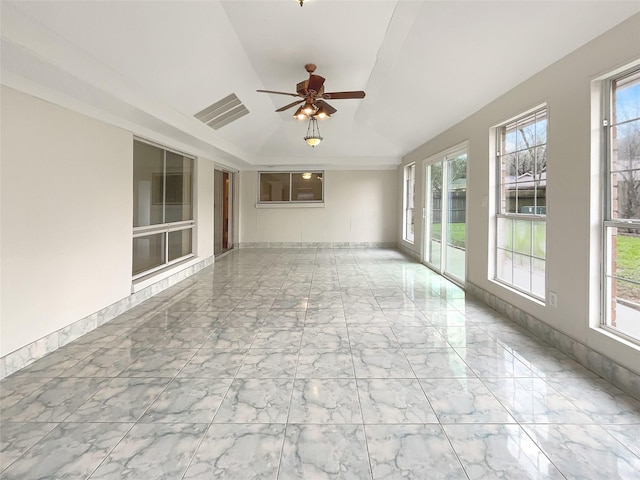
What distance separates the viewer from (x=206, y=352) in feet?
9.25

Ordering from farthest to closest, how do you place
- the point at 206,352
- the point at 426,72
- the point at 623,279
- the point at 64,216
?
the point at 426,72, the point at 64,216, the point at 206,352, the point at 623,279

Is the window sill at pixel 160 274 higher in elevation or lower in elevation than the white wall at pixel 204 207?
lower

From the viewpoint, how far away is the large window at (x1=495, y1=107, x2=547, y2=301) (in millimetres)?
3207

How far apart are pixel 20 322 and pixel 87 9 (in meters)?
2.38

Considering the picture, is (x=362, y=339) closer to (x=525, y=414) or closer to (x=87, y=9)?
(x=525, y=414)

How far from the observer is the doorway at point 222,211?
7.86 metres

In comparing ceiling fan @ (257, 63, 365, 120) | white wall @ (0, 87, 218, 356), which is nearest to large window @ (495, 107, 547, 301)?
ceiling fan @ (257, 63, 365, 120)

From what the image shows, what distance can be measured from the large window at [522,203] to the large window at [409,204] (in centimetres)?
419

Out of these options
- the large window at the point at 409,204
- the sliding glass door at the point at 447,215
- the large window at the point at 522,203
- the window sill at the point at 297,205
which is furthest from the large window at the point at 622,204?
the window sill at the point at 297,205

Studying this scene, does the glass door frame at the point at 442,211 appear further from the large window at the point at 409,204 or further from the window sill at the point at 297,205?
the window sill at the point at 297,205

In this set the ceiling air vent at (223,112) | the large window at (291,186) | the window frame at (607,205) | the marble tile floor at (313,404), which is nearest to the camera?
the marble tile floor at (313,404)

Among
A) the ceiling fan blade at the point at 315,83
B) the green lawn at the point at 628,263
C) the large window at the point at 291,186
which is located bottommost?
the green lawn at the point at 628,263

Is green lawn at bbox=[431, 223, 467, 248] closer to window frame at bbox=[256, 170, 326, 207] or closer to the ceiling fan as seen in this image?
the ceiling fan

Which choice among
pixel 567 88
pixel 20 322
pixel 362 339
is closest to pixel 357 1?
pixel 567 88
